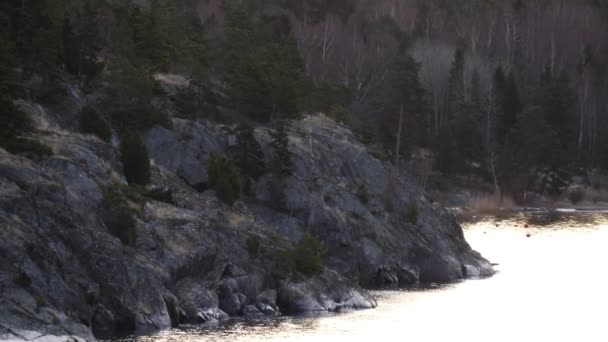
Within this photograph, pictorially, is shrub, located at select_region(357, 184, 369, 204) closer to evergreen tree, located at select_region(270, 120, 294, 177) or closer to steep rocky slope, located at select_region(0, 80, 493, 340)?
steep rocky slope, located at select_region(0, 80, 493, 340)

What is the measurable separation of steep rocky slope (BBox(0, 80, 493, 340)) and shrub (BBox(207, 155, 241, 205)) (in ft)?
2.14

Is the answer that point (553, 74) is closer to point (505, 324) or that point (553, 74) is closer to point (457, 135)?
point (457, 135)

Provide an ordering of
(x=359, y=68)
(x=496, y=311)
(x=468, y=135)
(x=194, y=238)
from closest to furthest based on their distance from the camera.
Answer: (x=194, y=238), (x=496, y=311), (x=359, y=68), (x=468, y=135)

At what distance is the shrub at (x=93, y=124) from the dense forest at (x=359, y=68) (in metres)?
0.12

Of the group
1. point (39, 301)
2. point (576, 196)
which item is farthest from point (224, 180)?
point (576, 196)


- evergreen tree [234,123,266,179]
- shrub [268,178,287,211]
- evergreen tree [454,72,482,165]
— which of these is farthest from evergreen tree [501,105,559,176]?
shrub [268,178,287,211]

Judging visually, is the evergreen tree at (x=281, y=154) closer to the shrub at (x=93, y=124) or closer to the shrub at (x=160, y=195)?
the shrub at (x=160, y=195)

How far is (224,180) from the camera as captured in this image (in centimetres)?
5931

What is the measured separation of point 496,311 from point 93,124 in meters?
22.9

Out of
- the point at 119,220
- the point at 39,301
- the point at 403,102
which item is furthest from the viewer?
the point at 403,102

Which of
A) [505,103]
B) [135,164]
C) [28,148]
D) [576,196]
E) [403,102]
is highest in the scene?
[28,148]

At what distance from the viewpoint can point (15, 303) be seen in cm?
3803

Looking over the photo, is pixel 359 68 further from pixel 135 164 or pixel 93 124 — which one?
pixel 135 164

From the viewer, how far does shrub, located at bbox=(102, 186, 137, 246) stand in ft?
156
